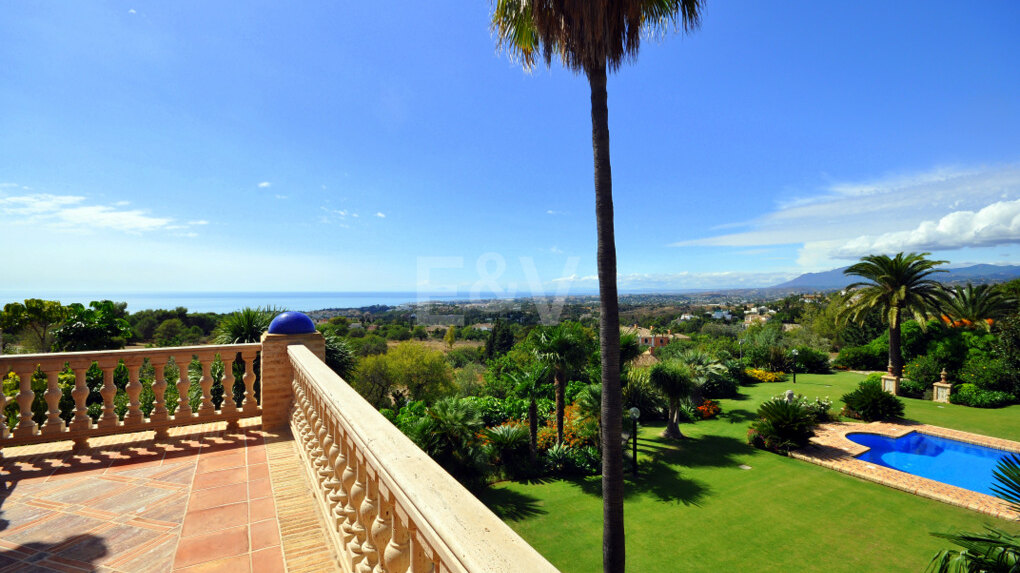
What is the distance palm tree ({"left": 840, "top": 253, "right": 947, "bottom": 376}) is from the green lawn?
18.8 feet

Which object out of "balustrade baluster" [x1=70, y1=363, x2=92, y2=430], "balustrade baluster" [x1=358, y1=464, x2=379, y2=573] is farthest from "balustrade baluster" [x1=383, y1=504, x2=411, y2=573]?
"balustrade baluster" [x1=70, y1=363, x2=92, y2=430]

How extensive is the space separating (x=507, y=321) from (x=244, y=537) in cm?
4407

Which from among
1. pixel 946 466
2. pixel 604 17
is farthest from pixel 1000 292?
pixel 604 17

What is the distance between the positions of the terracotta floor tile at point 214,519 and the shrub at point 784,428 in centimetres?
1594

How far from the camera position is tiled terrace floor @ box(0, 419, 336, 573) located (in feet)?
7.84

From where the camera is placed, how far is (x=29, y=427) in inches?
155

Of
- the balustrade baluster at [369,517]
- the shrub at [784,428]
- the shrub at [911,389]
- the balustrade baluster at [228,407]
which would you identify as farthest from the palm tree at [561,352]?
the shrub at [911,389]

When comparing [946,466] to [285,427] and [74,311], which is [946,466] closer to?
[285,427]

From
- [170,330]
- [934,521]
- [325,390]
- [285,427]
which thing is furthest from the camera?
[170,330]

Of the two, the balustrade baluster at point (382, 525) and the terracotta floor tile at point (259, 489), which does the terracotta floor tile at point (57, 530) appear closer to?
the terracotta floor tile at point (259, 489)

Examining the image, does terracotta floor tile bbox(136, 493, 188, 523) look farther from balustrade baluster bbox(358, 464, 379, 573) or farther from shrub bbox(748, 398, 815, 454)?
shrub bbox(748, 398, 815, 454)

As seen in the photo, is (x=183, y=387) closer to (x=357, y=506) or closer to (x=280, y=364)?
(x=280, y=364)

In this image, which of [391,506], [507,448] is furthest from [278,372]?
[507,448]

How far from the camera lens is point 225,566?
91.7 inches
